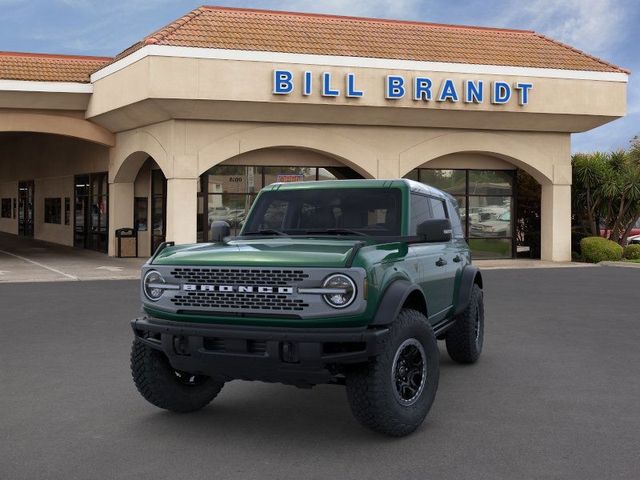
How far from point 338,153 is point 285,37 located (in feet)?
13.1

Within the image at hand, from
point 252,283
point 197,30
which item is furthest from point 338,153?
point 252,283

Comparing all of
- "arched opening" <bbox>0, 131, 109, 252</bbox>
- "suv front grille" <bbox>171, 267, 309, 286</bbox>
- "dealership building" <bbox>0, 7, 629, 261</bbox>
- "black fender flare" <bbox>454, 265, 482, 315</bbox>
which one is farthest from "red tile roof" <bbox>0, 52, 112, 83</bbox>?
"suv front grille" <bbox>171, 267, 309, 286</bbox>

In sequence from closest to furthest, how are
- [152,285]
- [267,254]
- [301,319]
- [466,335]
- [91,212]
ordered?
[301,319] → [267,254] → [152,285] → [466,335] → [91,212]

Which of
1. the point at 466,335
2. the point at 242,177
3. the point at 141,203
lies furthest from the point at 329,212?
the point at 141,203

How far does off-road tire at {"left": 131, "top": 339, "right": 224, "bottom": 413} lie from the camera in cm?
589

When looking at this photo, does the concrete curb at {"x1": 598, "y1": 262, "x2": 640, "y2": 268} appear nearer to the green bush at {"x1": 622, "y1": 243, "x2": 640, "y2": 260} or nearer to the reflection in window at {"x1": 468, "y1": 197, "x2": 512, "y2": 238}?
the green bush at {"x1": 622, "y1": 243, "x2": 640, "y2": 260}

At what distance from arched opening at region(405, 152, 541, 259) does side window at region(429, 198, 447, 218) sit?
1918 centimetres

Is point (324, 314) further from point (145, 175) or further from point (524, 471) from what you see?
point (145, 175)

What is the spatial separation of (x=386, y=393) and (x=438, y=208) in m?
3.00

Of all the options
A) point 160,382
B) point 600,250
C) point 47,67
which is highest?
point 47,67

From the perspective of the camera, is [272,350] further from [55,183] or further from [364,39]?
[55,183]

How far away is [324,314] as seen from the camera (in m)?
5.14

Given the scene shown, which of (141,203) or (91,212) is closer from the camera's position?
(141,203)

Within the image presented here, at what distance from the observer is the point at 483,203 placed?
28.0 metres
